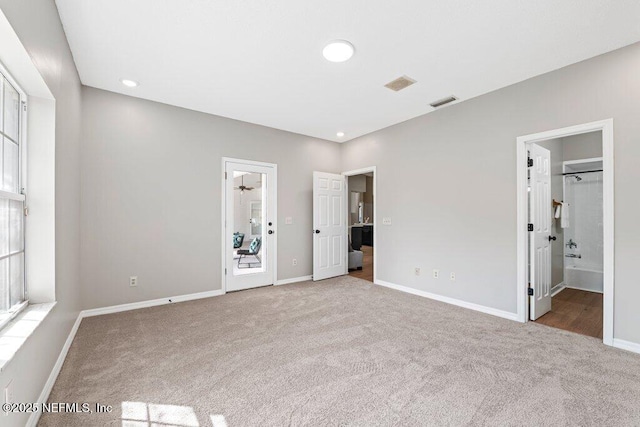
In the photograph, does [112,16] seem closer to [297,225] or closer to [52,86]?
[52,86]

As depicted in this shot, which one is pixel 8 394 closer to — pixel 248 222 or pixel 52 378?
pixel 52 378

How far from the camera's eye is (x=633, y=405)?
175 cm

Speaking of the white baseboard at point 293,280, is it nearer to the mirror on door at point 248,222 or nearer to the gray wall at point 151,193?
the mirror on door at point 248,222

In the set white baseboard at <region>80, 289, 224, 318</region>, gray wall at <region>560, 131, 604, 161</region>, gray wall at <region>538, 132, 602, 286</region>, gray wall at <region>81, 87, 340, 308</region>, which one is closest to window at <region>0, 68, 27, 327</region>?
gray wall at <region>81, 87, 340, 308</region>

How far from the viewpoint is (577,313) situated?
11.2 ft

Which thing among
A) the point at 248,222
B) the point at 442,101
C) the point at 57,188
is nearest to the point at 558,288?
the point at 442,101

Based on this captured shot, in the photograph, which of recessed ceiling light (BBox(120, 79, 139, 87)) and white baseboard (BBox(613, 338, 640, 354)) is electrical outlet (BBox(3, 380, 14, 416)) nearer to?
recessed ceiling light (BBox(120, 79, 139, 87))

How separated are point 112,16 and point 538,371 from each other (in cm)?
437

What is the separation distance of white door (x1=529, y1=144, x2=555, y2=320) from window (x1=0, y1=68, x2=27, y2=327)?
455 centimetres

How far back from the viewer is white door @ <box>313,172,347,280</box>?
16.7ft

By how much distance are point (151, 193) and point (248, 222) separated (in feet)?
4.81

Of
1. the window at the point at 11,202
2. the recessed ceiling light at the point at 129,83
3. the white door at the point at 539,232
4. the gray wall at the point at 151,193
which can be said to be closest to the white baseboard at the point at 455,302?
the white door at the point at 539,232

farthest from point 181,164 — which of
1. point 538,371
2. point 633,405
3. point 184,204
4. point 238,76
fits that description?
point 633,405

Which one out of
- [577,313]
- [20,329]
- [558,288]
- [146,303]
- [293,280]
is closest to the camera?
[20,329]
